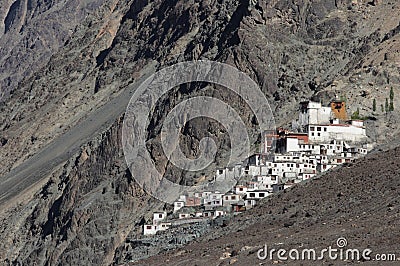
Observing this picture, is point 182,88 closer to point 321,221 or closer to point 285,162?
point 285,162

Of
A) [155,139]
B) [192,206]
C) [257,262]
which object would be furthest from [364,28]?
[257,262]

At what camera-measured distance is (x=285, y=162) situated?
261 ft

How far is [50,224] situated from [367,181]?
2651 inches

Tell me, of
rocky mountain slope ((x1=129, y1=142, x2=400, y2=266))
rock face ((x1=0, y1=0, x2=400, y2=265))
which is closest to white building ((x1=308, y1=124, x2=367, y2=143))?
rock face ((x1=0, y1=0, x2=400, y2=265))

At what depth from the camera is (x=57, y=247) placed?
110 meters

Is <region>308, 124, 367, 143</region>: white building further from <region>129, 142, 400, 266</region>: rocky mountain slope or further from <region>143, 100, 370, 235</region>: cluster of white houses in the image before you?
<region>129, 142, 400, 266</region>: rocky mountain slope

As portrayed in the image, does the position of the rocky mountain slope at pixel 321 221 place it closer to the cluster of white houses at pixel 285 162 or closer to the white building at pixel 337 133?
the cluster of white houses at pixel 285 162

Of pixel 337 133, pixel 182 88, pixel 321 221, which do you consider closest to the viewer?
pixel 321 221

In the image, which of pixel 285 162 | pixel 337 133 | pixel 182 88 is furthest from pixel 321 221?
pixel 182 88

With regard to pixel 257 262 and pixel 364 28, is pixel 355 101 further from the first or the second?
pixel 257 262

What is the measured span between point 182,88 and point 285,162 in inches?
1681

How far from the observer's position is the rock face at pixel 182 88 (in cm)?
10100

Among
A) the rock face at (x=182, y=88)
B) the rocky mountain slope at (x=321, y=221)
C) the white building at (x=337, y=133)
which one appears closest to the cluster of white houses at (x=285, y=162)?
the white building at (x=337, y=133)

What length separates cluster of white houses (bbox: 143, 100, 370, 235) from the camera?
241 feet
